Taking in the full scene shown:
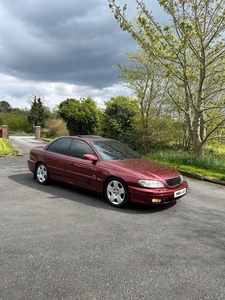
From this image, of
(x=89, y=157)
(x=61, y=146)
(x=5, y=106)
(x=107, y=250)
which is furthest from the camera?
(x=5, y=106)

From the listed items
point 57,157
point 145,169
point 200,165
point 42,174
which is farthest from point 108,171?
point 200,165

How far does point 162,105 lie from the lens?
14.2m

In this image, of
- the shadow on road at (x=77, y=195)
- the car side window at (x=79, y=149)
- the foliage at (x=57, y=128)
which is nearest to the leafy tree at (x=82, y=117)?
the foliage at (x=57, y=128)

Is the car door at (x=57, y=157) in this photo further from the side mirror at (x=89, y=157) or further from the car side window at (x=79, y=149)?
the side mirror at (x=89, y=157)

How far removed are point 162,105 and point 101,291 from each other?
12761 mm

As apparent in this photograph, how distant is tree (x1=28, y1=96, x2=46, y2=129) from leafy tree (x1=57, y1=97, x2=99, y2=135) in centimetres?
3027

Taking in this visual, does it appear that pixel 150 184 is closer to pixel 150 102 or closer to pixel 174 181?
pixel 174 181

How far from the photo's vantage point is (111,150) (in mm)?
6152

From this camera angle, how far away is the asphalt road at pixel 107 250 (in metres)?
2.48

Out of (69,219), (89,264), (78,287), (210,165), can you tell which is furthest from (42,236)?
(210,165)

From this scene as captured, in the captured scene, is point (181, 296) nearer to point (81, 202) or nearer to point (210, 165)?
point (81, 202)

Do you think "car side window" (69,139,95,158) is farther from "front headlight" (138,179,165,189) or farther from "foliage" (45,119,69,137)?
"foliage" (45,119,69,137)

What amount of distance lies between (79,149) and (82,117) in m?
17.1

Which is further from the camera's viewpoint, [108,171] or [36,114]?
[36,114]
